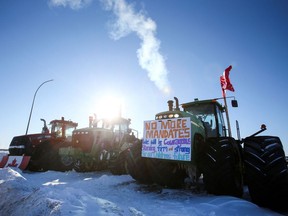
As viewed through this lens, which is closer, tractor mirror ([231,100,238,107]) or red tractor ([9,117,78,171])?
tractor mirror ([231,100,238,107])

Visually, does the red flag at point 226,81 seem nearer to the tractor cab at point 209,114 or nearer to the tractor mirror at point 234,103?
the tractor cab at point 209,114

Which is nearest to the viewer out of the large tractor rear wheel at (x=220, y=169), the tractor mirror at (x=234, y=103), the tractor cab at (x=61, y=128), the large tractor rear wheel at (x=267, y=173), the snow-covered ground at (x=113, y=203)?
the snow-covered ground at (x=113, y=203)

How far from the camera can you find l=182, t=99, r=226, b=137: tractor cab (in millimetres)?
5965

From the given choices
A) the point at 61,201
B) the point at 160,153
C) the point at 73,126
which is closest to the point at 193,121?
the point at 160,153

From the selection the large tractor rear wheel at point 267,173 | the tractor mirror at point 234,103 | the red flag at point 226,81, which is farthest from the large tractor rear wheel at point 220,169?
the red flag at point 226,81

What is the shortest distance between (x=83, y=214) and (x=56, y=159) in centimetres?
972

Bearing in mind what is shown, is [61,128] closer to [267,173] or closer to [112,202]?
[112,202]

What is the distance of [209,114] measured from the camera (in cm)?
612

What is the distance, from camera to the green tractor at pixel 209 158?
3660mm

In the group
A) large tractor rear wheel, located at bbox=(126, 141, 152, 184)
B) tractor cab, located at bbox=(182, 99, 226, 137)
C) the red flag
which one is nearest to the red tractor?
large tractor rear wheel, located at bbox=(126, 141, 152, 184)

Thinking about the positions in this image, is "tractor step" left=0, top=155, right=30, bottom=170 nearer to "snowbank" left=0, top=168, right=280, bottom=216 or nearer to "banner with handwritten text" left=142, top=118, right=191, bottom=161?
"snowbank" left=0, top=168, right=280, bottom=216

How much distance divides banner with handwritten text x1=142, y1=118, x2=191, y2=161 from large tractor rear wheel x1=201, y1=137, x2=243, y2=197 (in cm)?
42

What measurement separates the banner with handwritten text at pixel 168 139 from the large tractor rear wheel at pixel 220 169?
0.42 m

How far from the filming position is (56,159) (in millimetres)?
10992
